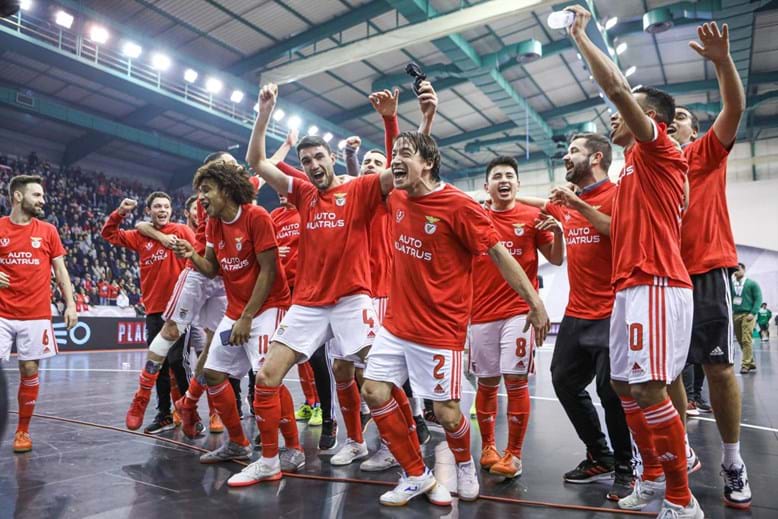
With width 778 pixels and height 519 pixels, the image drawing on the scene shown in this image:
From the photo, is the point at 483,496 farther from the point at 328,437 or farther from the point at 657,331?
the point at 328,437

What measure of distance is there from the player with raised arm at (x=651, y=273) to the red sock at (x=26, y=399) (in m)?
4.31

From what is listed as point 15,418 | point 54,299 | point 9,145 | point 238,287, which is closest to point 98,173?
point 9,145

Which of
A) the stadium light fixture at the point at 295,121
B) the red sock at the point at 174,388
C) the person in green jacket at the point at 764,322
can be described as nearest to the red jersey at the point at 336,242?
the red sock at the point at 174,388

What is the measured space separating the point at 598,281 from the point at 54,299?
15441 mm

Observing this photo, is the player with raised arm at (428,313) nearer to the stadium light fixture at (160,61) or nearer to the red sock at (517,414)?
the red sock at (517,414)

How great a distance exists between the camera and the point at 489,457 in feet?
12.7

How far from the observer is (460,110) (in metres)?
20.9

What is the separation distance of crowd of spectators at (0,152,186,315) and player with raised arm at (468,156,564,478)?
43.5 ft

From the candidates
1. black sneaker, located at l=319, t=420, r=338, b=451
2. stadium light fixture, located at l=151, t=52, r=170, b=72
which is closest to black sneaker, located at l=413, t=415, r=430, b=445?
black sneaker, located at l=319, t=420, r=338, b=451

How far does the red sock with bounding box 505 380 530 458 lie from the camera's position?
3.73 meters

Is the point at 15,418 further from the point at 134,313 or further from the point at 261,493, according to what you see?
the point at 134,313

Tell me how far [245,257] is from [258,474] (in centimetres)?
149

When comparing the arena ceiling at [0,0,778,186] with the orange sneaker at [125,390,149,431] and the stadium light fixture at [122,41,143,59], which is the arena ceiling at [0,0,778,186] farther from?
the orange sneaker at [125,390,149,431]

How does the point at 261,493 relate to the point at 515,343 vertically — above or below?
below
